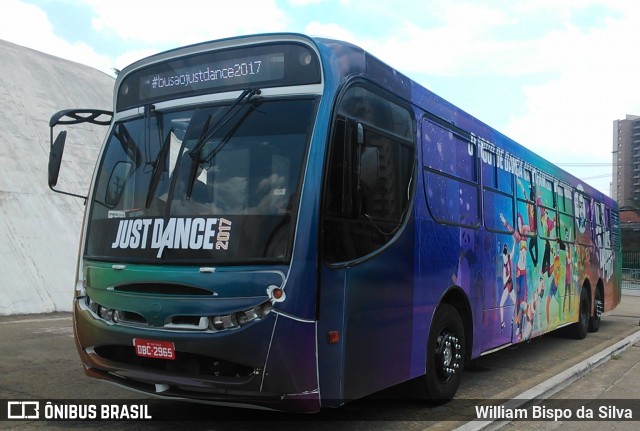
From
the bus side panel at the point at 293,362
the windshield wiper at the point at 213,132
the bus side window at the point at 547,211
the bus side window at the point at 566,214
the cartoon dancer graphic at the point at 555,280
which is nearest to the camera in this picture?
the bus side panel at the point at 293,362

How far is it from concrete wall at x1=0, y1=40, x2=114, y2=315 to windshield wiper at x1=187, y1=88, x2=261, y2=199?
995 centimetres

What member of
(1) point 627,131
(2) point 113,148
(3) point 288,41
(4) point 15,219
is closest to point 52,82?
(4) point 15,219

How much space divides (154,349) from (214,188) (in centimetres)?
124

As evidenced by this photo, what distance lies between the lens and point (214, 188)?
4285 millimetres

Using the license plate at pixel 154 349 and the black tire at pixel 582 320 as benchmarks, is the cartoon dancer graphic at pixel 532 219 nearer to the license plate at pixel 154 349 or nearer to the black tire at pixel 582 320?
the black tire at pixel 582 320

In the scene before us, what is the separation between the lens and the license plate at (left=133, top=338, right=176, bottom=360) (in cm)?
410

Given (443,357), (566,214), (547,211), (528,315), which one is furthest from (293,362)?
(566,214)

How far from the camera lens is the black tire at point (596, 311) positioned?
494 inches

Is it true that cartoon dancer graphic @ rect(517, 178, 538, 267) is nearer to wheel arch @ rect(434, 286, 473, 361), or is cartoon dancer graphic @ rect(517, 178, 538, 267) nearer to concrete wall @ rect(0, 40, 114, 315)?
wheel arch @ rect(434, 286, 473, 361)

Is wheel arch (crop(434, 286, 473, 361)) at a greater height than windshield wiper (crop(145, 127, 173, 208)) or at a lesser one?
lesser

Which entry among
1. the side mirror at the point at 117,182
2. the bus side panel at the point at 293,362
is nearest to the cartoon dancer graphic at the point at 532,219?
the bus side panel at the point at 293,362

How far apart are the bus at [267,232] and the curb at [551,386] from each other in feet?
2.14

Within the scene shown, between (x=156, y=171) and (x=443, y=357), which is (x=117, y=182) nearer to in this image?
(x=156, y=171)

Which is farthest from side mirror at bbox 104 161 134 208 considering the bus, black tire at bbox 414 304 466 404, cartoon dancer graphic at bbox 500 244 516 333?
cartoon dancer graphic at bbox 500 244 516 333
